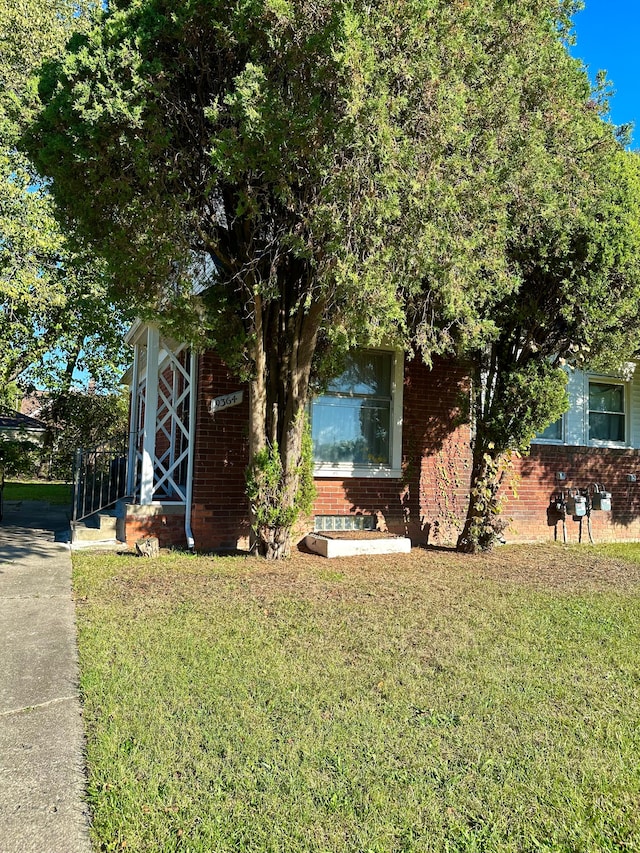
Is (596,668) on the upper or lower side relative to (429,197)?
lower

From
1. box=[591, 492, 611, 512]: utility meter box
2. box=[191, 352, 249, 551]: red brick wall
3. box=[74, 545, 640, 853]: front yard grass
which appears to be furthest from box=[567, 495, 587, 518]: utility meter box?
box=[191, 352, 249, 551]: red brick wall

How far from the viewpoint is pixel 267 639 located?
455cm

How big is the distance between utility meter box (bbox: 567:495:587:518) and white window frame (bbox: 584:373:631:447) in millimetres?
1408

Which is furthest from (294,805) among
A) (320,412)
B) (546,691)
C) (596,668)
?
(320,412)

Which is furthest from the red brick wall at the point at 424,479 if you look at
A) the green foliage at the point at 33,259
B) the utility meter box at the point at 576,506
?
the green foliage at the point at 33,259

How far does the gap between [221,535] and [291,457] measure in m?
1.69

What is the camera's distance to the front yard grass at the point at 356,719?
2.38m

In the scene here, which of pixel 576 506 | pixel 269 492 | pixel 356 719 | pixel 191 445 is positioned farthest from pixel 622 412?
pixel 356 719

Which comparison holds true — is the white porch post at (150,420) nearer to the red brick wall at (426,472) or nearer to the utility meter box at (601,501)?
the red brick wall at (426,472)

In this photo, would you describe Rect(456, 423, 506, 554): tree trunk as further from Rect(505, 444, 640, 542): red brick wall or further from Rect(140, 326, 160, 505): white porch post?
Rect(140, 326, 160, 505): white porch post

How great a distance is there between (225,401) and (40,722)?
16.9 feet

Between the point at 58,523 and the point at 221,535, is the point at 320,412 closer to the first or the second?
the point at 221,535

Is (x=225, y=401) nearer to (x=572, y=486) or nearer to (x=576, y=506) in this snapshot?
(x=576, y=506)

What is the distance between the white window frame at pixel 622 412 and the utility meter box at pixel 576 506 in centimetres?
141
